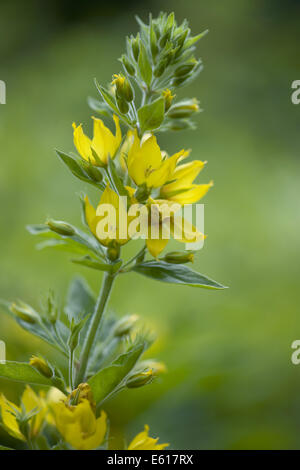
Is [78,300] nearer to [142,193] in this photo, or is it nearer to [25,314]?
[25,314]

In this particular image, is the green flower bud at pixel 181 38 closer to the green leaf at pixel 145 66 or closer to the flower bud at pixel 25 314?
the green leaf at pixel 145 66

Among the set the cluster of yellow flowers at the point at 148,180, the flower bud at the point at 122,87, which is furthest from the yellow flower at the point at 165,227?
the flower bud at the point at 122,87

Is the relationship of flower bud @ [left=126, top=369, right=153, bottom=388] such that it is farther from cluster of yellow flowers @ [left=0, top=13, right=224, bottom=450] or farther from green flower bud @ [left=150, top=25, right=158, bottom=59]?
green flower bud @ [left=150, top=25, right=158, bottom=59]

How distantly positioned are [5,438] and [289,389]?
0.51m

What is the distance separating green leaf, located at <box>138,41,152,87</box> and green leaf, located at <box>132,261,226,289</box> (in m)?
0.19

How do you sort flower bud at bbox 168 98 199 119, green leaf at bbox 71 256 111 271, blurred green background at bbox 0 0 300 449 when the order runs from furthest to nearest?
blurred green background at bbox 0 0 300 449
flower bud at bbox 168 98 199 119
green leaf at bbox 71 256 111 271

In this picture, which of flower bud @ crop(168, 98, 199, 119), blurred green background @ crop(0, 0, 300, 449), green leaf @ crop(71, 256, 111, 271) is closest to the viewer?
green leaf @ crop(71, 256, 111, 271)

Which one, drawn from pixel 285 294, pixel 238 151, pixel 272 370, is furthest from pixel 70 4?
pixel 272 370

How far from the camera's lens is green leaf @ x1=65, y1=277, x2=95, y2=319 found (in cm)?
56

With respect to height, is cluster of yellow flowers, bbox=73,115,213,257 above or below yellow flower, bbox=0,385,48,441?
above

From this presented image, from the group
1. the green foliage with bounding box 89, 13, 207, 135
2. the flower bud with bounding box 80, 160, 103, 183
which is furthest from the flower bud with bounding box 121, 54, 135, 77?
the flower bud with bounding box 80, 160, 103, 183

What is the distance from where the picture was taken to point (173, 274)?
0.47 metres

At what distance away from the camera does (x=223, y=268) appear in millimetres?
1283
